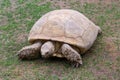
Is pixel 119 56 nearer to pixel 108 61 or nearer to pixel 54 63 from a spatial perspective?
pixel 108 61

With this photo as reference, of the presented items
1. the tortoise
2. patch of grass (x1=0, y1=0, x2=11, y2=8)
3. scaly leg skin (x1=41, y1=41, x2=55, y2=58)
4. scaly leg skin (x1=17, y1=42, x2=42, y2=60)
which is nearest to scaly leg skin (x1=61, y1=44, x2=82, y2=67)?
the tortoise

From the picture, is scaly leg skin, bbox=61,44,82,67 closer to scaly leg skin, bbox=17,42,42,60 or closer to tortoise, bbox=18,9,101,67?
tortoise, bbox=18,9,101,67

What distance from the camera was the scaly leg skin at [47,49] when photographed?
15.4 feet

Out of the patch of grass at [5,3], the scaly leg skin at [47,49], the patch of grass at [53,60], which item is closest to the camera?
the patch of grass at [53,60]

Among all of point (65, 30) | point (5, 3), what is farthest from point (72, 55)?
point (5, 3)

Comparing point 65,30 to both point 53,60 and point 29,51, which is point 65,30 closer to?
point 53,60

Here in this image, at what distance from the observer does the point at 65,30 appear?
4836 mm

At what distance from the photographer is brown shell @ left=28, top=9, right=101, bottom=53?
15.8 feet

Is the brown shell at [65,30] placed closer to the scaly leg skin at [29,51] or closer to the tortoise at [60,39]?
the tortoise at [60,39]

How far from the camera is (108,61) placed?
16.0 ft

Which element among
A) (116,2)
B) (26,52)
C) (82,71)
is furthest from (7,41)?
(116,2)

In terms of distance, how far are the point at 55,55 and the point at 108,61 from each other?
0.77 m

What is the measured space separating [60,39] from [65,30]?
0.16 metres

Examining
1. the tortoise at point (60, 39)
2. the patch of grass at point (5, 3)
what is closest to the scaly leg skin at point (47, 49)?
the tortoise at point (60, 39)
